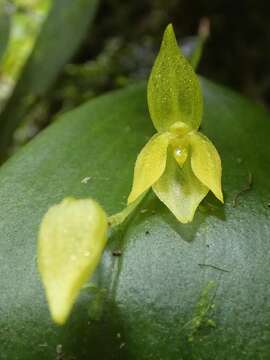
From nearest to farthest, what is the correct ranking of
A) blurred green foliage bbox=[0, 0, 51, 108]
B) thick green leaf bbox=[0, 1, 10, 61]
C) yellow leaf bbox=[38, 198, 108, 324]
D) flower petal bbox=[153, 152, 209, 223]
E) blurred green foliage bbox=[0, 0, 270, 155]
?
yellow leaf bbox=[38, 198, 108, 324]
flower petal bbox=[153, 152, 209, 223]
thick green leaf bbox=[0, 1, 10, 61]
blurred green foliage bbox=[0, 0, 270, 155]
blurred green foliage bbox=[0, 0, 51, 108]

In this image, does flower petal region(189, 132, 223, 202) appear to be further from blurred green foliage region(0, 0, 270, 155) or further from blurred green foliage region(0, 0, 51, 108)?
blurred green foliage region(0, 0, 51, 108)

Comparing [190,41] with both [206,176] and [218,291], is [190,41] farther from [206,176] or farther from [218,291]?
[218,291]

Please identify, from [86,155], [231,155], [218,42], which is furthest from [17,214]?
[218,42]

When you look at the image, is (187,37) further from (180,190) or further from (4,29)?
(180,190)

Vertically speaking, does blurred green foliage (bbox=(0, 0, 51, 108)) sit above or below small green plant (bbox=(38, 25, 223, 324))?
below

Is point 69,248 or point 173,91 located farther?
point 173,91

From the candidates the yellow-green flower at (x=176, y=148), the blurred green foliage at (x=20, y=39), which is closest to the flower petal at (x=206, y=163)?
the yellow-green flower at (x=176, y=148)

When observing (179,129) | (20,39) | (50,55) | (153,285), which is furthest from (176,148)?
(20,39)

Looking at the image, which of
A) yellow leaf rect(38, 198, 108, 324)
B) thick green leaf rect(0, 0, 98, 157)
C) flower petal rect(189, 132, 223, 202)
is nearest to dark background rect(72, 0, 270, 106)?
thick green leaf rect(0, 0, 98, 157)
